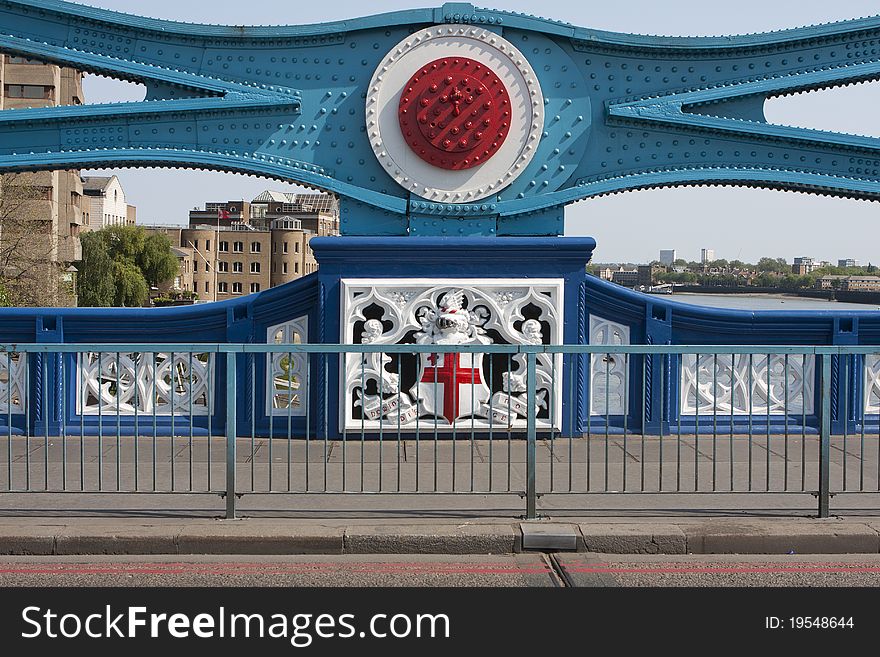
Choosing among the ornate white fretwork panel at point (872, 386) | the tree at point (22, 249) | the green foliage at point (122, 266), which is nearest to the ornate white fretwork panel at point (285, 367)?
the ornate white fretwork panel at point (872, 386)

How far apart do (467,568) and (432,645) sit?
1310 mm

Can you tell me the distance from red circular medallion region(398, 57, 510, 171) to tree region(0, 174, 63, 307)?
3831cm

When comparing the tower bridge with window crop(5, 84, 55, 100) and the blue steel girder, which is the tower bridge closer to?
the blue steel girder

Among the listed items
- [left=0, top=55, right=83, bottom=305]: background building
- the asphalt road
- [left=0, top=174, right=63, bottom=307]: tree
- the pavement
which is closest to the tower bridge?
the pavement

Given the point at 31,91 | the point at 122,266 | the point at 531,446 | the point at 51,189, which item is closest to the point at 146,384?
the point at 531,446

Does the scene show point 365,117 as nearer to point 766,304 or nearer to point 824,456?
point 824,456

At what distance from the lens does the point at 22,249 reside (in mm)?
47156

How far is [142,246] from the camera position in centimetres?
8800

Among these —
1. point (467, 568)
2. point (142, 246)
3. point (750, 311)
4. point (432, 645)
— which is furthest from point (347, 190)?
point (142, 246)

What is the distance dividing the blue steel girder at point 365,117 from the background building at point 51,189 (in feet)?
140

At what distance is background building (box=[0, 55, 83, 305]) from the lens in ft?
178

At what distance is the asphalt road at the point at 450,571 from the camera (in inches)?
231

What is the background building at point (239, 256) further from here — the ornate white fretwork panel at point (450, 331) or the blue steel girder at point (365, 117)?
the ornate white fretwork panel at point (450, 331)

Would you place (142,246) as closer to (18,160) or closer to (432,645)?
(18,160)
